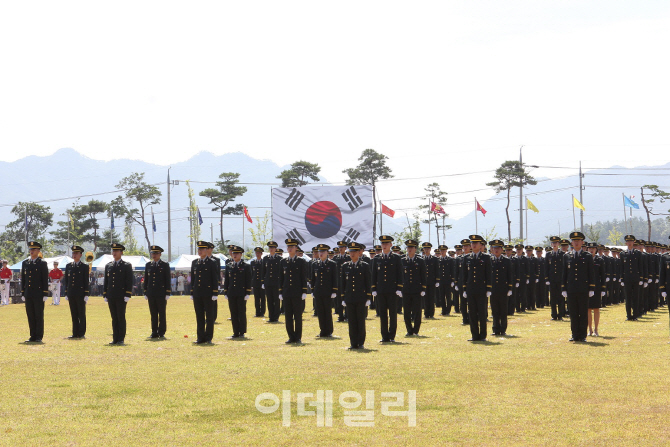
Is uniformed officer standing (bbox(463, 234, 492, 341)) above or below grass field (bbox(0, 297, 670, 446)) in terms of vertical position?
above

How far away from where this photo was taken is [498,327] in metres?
16.7

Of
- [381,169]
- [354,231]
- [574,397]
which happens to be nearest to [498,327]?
[574,397]

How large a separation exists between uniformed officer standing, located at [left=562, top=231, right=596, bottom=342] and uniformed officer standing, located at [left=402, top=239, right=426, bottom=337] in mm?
3426

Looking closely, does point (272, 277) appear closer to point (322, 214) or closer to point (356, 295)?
point (356, 295)

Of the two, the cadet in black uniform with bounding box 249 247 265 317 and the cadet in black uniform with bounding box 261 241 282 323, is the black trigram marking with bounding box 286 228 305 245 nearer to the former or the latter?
the cadet in black uniform with bounding box 249 247 265 317

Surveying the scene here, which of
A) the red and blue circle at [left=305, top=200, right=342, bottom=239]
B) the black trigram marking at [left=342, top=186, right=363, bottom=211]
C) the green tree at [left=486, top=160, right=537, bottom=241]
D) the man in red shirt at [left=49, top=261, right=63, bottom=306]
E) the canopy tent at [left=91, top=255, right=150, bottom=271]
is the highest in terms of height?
the green tree at [left=486, top=160, right=537, bottom=241]

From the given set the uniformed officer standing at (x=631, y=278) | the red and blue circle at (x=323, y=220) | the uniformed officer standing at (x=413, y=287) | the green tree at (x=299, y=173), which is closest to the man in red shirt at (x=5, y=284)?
the red and blue circle at (x=323, y=220)

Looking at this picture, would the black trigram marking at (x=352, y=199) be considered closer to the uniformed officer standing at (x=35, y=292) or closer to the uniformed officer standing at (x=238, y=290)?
the uniformed officer standing at (x=238, y=290)

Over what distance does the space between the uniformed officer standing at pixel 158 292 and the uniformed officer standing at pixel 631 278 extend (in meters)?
13.3

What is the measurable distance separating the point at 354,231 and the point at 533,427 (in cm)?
2965

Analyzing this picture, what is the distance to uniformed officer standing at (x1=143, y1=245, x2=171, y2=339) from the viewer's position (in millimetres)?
17688

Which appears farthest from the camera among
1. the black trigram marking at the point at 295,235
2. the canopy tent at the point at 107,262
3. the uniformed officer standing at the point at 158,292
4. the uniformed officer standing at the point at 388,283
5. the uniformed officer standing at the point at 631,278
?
the canopy tent at the point at 107,262

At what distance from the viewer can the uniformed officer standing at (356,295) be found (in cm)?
1447

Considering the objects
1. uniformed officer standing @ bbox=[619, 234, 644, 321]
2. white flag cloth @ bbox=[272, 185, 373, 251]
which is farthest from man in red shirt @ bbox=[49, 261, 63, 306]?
uniformed officer standing @ bbox=[619, 234, 644, 321]
